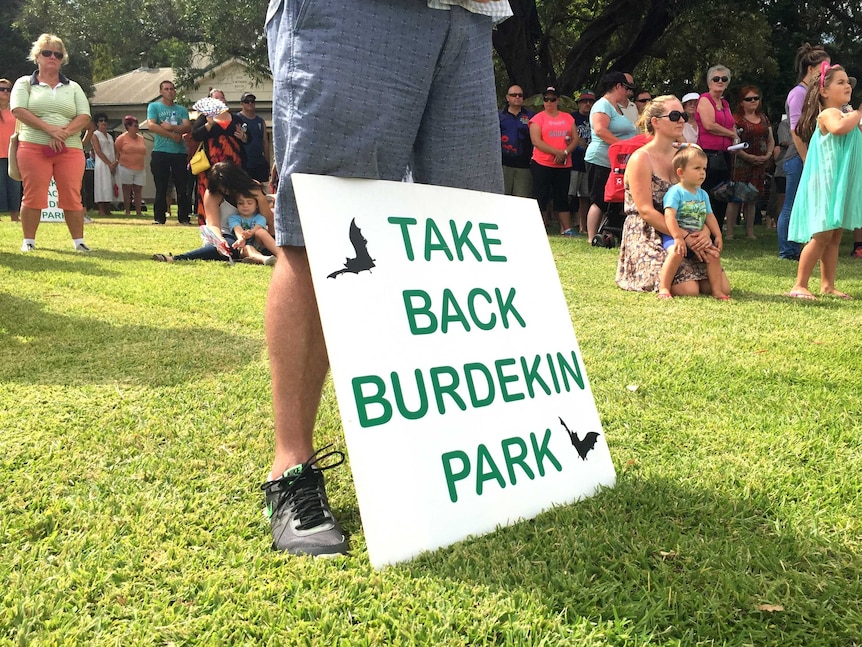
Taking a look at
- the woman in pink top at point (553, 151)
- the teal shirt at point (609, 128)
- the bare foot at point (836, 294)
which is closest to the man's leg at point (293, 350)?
the bare foot at point (836, 294)

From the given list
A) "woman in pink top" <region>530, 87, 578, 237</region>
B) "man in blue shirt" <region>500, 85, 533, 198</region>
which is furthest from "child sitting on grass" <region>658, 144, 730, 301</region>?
"man in blue shirt" <region>500, 85, 533, 198</region>

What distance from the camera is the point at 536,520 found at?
179cm

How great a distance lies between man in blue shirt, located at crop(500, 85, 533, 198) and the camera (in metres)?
10.9

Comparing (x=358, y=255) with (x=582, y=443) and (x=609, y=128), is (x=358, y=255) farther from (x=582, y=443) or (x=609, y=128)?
(x=609, y=128)

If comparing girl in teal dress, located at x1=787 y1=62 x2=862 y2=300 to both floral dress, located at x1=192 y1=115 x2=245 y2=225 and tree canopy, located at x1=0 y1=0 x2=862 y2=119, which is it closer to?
floral dress, located at x1=192 y1=115 x2=245 y2=225

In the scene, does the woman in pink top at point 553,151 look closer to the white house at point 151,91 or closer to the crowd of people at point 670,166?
the crowd of people at point 670,166

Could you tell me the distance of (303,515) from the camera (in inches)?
66.6

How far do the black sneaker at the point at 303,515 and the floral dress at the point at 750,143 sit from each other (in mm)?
9636

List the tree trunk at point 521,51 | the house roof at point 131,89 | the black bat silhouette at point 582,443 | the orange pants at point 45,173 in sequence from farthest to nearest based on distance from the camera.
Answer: the house roof at point 131,89 → the tree trunk at point 521,51 → the orange pants at point 45,173 → the black bat silhouette at point 582,443

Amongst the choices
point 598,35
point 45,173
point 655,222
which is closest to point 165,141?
point 45,173

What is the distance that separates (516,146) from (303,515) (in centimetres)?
982

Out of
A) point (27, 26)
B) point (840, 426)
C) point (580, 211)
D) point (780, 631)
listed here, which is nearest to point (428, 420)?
point (780, 631)

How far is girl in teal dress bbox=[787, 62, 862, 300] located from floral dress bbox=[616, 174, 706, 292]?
2.49 ft

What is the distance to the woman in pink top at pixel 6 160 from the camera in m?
10.8
